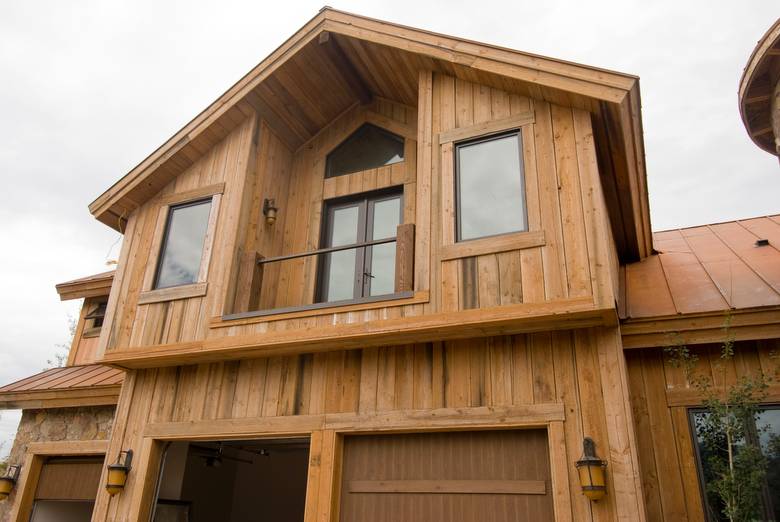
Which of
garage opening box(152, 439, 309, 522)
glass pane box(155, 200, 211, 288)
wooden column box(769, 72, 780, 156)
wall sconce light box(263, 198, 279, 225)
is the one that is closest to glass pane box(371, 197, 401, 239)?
wall sconce light box(263, 198, 279, 225)

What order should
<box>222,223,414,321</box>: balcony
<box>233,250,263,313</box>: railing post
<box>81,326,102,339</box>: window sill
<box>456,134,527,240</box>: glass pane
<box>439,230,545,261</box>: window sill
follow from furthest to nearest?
<box>81,326,102,339</box>: window sill → <box>233,250,263,313</box>: railing post → <box>222,223,414,321</box>: balcony → <box>456,134,527,240</box>: glass pane → <box>439,230,545,261</box>: window sill

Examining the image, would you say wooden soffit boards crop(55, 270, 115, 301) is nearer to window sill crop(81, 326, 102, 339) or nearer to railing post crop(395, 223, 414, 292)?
window sill crop(81, 326, 102, 339)

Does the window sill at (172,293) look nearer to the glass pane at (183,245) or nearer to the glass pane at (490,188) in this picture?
the glass pane at (183,245)

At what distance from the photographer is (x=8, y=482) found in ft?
27.1

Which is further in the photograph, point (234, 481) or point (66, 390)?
point (234, 481)

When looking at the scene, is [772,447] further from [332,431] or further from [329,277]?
[329,277]

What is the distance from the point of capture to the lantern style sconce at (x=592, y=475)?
4.67 meters

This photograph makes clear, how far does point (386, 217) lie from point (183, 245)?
266 centimetres

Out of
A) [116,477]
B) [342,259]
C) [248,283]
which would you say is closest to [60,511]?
[116,477]

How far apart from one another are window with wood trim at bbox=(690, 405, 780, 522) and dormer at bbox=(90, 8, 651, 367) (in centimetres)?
151

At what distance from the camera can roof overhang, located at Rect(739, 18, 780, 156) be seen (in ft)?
20.0

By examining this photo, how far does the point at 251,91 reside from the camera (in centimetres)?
796

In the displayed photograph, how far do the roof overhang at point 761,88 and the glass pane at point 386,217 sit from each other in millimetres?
4225

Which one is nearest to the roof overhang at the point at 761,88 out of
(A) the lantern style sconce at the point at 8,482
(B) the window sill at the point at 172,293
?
(B) the window sill at the point at 172,293
